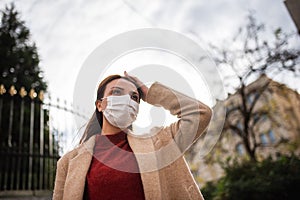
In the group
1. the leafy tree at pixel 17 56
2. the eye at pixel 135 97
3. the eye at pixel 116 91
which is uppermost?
the leafy tree at pixel 17 56

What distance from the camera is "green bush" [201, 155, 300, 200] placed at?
6.80 m

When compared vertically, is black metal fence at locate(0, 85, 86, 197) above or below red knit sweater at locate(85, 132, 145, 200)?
above

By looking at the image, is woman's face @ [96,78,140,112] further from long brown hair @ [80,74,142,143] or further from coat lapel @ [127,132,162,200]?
coat lapel @ [127,132,162,200]

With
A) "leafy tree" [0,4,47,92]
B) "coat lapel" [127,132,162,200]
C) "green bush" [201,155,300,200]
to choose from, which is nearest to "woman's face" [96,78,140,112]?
"coat lapel" [127,132,162,200]

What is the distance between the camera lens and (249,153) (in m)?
10.6

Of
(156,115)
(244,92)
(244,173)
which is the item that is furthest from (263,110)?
(156,115)

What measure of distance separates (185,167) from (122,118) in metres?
0.56

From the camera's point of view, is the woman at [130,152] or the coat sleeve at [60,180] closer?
the woman at [130,152]

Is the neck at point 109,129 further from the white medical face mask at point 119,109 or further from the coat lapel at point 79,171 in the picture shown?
the coat lapel at point 79,171

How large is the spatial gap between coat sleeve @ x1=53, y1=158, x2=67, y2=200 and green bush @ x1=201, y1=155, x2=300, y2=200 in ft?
20.2

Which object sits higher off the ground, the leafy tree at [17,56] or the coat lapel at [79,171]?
the leafy tree at [17,56]

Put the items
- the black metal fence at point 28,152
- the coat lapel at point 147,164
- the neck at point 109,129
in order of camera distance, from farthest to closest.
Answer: the black metal fence at point 28,152, the neck at point 109,129, the coat lapel at point 147,164

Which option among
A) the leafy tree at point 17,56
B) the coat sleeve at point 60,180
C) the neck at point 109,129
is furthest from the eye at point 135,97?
the leafy tree at point 17,56

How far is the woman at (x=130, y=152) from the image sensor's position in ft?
5.22
